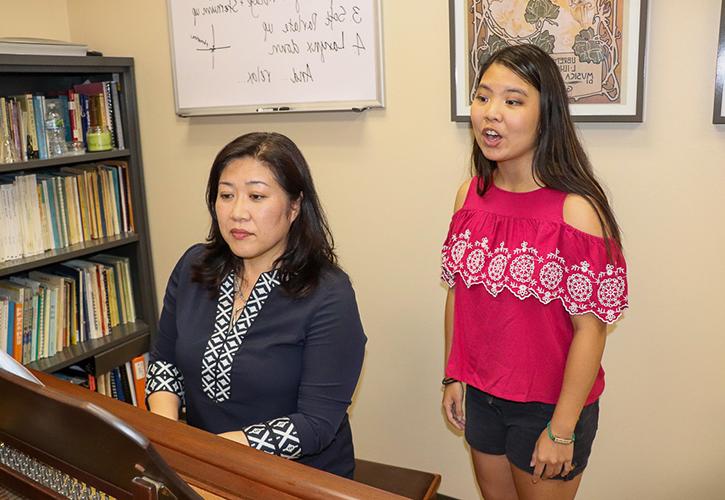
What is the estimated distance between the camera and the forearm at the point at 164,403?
1467 mm

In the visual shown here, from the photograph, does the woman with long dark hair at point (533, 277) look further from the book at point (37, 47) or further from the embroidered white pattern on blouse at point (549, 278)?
the book at point (37, 47)

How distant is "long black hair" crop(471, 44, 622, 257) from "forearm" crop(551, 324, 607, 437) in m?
0.18

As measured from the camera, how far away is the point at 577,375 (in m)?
1.37

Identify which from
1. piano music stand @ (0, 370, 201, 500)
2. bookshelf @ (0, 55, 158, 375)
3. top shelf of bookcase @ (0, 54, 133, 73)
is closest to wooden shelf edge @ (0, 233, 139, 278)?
A: bookshelf @ (0, 55, 158, 375)

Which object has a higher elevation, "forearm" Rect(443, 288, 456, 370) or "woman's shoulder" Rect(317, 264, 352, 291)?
"woman's shoulder" Rect(317, 264, 352, 291)

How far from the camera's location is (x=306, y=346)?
136 centimetres

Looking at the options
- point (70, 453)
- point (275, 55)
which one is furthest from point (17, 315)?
point (70, 453)

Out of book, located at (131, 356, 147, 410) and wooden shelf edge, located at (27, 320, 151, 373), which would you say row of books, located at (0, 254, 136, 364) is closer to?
wooden shelf edge, located at (27, 320, 151, 373)

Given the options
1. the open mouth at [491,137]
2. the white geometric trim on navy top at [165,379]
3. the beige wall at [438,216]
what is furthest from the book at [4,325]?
the open mouth at [491,137]

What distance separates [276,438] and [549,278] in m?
0.62

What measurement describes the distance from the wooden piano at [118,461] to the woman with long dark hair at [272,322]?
43 cm

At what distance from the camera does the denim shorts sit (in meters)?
1.44

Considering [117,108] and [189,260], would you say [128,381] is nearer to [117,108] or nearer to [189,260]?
[117,108]

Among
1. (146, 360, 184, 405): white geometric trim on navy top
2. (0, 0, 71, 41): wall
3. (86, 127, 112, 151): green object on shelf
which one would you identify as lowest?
(146, 360, 184, 405): white geometric trim on navy top
